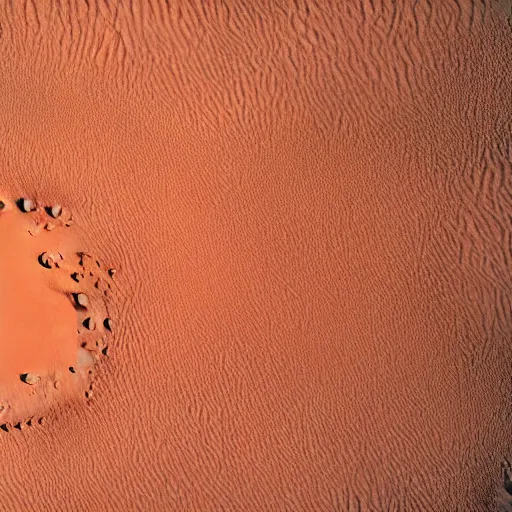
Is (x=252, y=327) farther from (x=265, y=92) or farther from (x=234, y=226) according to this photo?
(x=265, y=92)

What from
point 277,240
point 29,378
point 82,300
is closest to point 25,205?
point 82,300

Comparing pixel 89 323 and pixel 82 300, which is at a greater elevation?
pixel 82 300

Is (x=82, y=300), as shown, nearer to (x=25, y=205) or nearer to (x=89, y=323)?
(x=89, y=323)

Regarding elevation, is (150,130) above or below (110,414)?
above

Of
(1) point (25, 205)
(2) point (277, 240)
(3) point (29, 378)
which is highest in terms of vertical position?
(1) point (25, 205)

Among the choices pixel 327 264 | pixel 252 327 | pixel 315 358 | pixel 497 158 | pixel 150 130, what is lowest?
pixel 315 358

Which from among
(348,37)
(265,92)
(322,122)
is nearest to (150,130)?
(265,92)

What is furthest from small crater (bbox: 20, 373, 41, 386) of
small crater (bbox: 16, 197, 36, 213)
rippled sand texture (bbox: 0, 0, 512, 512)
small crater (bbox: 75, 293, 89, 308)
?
small crater (bbox: 16, 197, 36, 213)

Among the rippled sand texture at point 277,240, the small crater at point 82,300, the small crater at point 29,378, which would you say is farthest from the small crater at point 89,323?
the small crater at point 29,378
